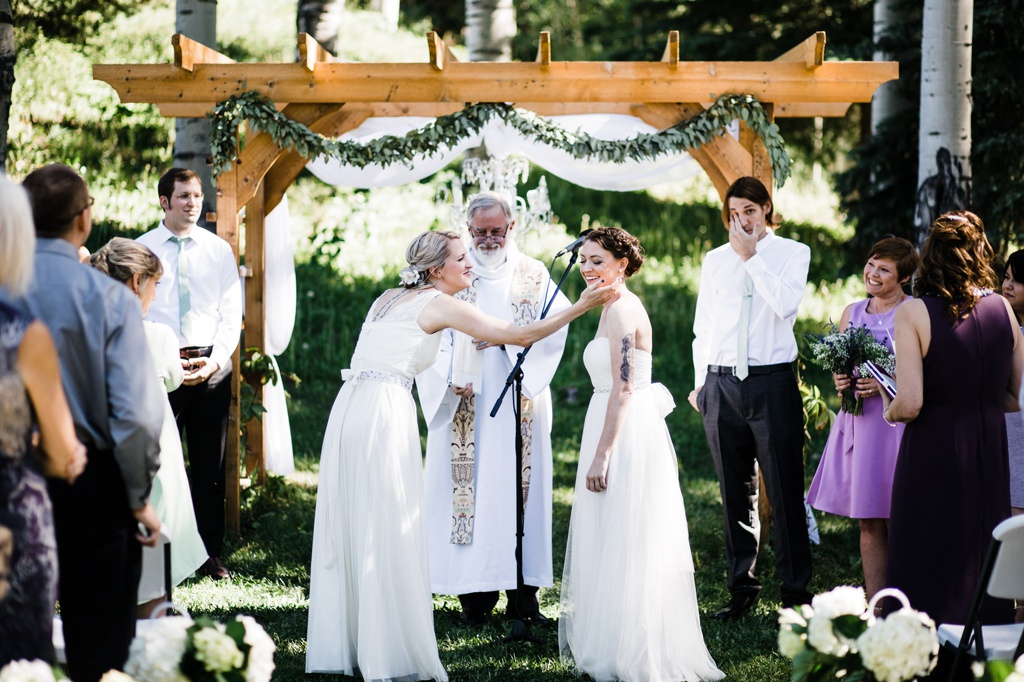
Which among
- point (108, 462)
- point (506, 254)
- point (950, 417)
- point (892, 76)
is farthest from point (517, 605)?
point (892, 76)

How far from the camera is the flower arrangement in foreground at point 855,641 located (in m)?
2.72

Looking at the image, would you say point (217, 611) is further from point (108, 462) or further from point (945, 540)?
point (945, 540)

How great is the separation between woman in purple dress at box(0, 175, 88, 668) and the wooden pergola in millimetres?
3613

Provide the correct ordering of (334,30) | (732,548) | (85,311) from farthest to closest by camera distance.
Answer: (334,30), (732,548), (85,311)

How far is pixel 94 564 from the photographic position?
303cm

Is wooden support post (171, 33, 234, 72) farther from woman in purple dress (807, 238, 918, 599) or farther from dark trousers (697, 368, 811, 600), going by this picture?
woman in purple dress (807, 238, 918, 599)

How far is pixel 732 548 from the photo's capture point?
18.3ft

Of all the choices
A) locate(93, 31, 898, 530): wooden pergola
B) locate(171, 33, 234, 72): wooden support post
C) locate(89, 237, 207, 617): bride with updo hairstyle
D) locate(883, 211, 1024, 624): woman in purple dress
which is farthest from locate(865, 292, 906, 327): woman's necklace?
locate(171, 33, 234, 72): wooden support post

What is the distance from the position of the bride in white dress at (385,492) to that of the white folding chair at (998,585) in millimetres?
1862

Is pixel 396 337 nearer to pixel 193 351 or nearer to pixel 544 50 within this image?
pixel 193 351

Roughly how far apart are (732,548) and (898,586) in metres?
1.55

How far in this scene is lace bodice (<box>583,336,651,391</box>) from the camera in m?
4.61

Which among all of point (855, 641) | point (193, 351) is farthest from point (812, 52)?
point (855, 641)

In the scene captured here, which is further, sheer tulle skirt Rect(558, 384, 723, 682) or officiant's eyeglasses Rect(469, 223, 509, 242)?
officiant's eyeglasses Rect(469, 223, 509, 242)
